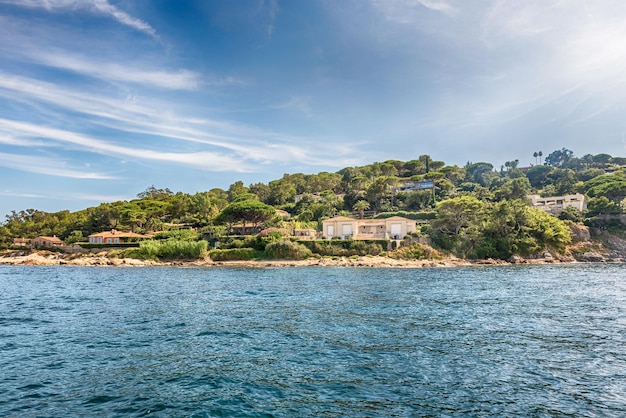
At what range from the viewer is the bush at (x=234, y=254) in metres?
59.8

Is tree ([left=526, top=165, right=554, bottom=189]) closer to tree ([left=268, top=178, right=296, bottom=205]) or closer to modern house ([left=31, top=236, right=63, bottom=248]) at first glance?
tree ([left=268, top=178, right=296, bottom=205])

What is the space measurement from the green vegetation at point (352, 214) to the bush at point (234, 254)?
0.53 ft

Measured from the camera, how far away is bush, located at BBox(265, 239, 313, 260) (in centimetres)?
5816

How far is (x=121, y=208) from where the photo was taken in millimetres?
81062

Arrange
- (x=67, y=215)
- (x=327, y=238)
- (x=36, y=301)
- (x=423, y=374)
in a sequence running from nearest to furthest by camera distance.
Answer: (x=423, y=374), (x=36, y=301), (x=327, y=238), (x=67, y=215)

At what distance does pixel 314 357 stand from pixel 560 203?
291ft

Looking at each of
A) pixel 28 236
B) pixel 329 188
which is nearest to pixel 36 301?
pixel 28 236

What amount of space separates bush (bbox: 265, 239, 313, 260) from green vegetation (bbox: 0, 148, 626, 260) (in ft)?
0.50

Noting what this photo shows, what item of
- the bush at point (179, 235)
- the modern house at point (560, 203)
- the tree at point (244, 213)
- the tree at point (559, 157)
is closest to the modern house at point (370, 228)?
the tree at point (244, 213)

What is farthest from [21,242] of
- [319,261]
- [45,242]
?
[319,261]

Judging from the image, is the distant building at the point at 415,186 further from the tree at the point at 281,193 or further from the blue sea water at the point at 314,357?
the blue sea water at the point at 314,357

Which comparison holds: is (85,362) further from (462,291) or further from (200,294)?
(462,291)

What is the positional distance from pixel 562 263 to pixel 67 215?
101 meters

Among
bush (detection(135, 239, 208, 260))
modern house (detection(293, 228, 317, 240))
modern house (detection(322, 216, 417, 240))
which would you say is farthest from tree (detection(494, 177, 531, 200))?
bush (detection(135, 239, 208, 260))
